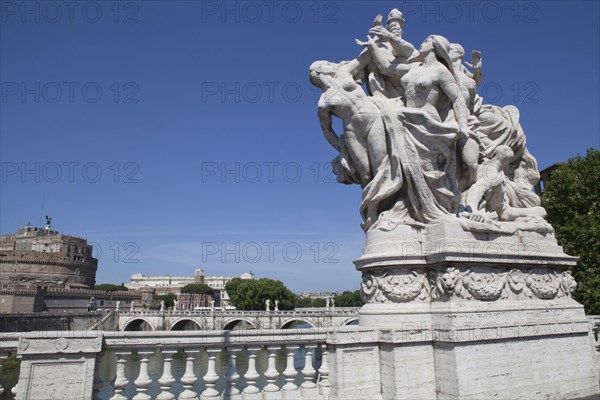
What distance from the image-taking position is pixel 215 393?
552 centimetres

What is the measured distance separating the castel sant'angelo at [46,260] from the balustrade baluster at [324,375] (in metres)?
76.5

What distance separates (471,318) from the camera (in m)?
6.54

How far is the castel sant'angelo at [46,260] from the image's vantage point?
76.9m

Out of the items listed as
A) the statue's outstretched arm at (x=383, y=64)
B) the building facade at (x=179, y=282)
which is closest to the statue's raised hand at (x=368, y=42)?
the statue's outstretched arm at (x=383, y=64)

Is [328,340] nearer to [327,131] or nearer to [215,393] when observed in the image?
[215,393]

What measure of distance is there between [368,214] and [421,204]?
3.04ft

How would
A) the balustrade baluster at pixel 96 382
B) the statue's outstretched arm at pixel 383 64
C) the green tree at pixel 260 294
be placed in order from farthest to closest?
the green tree at pixel 260 294, the statue's outstretched arm at pixel 383 64, the balustrade baluster at pixel 96 382

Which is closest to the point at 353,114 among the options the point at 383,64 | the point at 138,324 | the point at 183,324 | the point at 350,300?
the point at 383,64

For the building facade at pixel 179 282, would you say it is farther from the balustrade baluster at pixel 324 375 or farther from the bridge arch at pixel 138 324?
the balustrade baluster at pixel 324 375

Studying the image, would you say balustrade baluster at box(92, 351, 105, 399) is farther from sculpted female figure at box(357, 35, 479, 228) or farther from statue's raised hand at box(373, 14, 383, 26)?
statue's raised hand at box(373, 14, 383, 26)

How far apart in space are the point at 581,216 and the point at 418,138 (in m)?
14.1

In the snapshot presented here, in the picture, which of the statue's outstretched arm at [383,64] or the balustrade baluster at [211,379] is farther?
the statue's outstretched arm at [383,64]

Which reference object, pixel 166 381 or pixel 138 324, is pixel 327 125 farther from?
pixel 138 324

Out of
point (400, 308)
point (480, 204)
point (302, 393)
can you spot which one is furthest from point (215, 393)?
point (480, 204)
